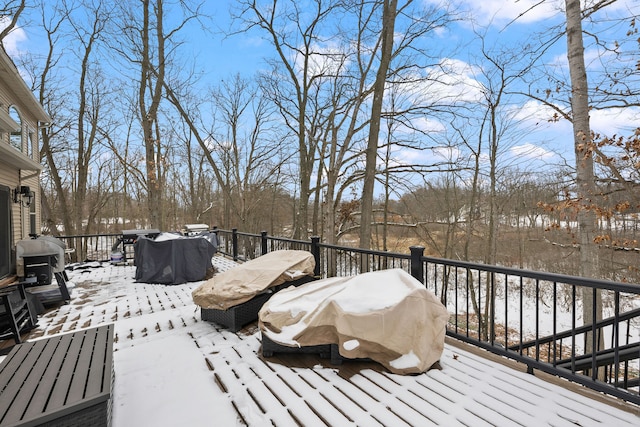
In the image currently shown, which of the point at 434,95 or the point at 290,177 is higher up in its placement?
the point at 434,95

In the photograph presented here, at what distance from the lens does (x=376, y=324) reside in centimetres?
233

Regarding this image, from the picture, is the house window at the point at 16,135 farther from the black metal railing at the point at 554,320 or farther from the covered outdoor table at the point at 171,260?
the covered outdoor table at the point at 171,260

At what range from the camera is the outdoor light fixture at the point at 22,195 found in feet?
23.0

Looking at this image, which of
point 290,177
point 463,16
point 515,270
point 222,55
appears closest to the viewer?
point 515,270

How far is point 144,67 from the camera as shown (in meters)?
10.5

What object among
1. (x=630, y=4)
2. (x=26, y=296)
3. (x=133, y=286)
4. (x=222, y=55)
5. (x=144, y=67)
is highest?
(x=222, y=55)

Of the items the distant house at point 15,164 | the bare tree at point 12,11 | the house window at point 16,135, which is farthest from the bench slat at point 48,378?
the bare tree at point 12,11

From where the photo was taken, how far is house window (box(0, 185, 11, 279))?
584 cm

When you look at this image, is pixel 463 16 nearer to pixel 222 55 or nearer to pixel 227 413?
pixel 222 55

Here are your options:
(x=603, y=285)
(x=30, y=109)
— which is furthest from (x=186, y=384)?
(x=30, y=109)

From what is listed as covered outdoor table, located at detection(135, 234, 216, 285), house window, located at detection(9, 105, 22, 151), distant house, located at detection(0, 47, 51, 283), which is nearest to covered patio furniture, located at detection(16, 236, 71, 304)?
→ distant house, located at detection(0, 47, 51, 283)

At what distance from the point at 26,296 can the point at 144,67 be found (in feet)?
31.0

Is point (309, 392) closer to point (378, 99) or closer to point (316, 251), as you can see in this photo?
point (316, 251)

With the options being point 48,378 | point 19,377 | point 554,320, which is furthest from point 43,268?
point 554,320
